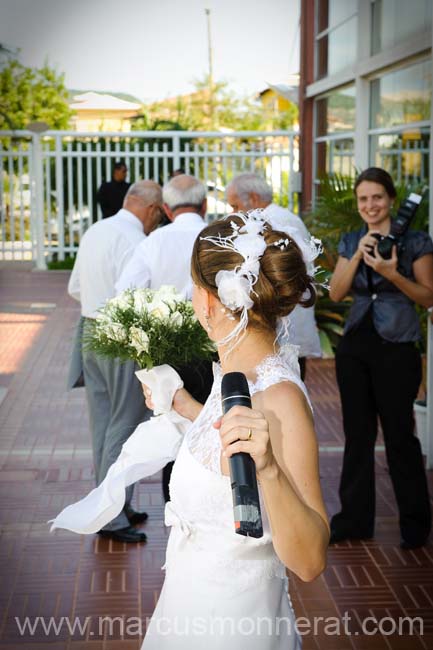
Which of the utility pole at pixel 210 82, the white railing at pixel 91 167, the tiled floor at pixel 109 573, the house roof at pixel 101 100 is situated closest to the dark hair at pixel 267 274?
the tiled floor at pixel 109 573

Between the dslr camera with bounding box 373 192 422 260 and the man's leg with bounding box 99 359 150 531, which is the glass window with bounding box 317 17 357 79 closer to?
the dslr camera with bounding box 373 192 422 260

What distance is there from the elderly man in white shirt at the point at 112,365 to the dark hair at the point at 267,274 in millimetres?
3164

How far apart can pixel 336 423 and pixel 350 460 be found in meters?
3.08

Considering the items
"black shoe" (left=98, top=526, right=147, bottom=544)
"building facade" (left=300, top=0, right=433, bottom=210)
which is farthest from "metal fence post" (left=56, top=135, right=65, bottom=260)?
"black shoe" (left=98, top=526, right=147, bottom=544)

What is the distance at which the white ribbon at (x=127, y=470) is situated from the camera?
10.5 feet

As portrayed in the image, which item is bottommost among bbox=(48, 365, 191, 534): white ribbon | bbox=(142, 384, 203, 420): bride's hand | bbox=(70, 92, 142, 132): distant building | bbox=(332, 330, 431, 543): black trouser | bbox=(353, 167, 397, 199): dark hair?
bbox=(332, 330, 431, 543): black trouser

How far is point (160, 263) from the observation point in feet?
19.0

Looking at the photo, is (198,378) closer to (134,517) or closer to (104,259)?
(104,259)

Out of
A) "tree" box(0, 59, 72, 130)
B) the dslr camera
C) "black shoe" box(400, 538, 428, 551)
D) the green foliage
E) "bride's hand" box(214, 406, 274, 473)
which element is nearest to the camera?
"bride's hand" box(214, 406, 274, 473)

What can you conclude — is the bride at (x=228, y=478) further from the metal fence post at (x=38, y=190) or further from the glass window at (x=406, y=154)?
the metal fence post at (x=38, y=190)

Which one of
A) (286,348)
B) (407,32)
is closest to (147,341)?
(286,348)

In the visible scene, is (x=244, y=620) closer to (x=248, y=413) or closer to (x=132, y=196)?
(x=248, y=413)

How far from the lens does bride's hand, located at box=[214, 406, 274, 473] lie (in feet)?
6.05

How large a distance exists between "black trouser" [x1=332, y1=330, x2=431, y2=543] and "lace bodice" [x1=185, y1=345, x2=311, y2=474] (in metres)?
2.84
